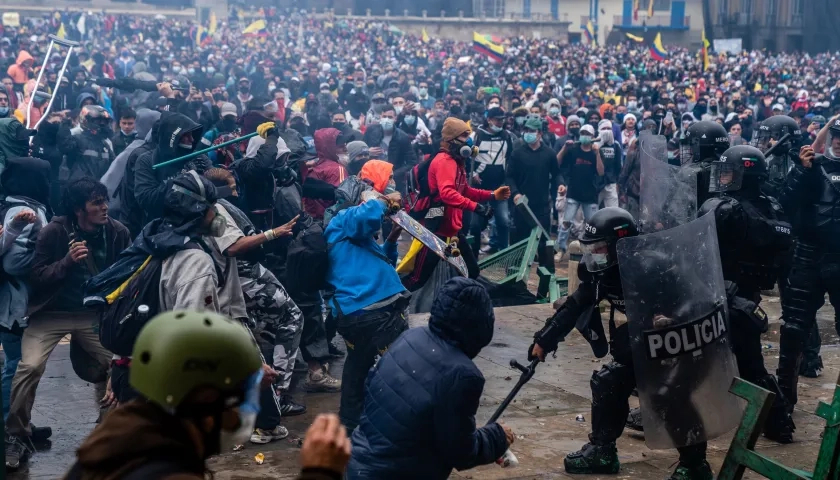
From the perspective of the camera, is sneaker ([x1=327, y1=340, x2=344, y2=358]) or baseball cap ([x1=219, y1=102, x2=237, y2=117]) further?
baseball cap ([x1=219, y1=102, x2=237, y2=117])

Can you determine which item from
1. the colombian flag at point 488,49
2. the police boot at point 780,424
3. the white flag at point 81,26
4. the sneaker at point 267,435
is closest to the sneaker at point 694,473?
the police boot at point 780,424

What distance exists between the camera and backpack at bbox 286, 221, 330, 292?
6070 mm

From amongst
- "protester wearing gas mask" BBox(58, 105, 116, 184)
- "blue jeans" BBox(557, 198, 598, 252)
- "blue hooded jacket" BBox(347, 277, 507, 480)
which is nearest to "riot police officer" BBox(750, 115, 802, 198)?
"blue hooded jacket" BBox(347, 277, 507, 480)

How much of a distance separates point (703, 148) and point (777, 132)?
4.71 feet

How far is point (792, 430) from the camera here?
6.19m

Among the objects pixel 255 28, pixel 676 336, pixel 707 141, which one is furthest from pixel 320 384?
pixel 255 28

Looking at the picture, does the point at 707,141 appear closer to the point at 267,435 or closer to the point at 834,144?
the point at 834,144

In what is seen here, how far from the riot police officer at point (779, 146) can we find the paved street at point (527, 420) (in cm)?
135

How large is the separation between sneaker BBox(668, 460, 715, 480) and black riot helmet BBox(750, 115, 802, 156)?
3.25m

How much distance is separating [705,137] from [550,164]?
18.9ft

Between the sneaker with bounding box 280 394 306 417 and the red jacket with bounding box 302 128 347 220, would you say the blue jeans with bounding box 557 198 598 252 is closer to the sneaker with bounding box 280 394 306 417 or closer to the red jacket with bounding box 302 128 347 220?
the red jacket with bounding box 302 128 347 220

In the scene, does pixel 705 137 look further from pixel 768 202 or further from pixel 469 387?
pixel 469 387

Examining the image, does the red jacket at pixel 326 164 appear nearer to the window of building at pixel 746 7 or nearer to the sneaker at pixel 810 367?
the sneaker at pixel 810 367

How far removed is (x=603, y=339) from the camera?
544 cm
